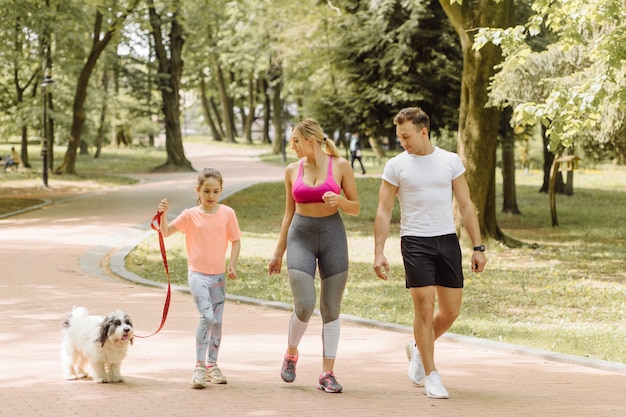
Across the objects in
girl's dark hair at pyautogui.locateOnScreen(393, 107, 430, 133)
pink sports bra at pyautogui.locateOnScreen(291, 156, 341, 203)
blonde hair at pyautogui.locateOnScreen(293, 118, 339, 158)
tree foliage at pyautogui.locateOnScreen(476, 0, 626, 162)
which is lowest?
pink sports bra at pyautogui.locateOnScreen(291, 156, 341, 203)

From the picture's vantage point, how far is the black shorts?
23.3 ft

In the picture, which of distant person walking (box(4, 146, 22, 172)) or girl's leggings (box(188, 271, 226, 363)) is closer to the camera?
girl's leggings (box(188, 271, 226, 363))

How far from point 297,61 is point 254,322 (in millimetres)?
39095

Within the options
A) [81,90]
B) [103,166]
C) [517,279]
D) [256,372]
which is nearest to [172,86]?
[103,166]

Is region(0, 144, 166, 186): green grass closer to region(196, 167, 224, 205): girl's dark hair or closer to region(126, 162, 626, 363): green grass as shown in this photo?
region(126, 162, 626, 363): green grass

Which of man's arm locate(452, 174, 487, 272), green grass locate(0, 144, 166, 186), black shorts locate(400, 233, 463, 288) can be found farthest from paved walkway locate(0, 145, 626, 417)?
green grass locate(0, 144, 166, 186)

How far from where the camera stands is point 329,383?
732cm

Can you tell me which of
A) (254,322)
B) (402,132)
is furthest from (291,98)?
(402,132)

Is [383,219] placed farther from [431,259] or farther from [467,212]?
[467,212]

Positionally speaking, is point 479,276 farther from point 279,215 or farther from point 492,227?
point 279,215

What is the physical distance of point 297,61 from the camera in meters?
49.4

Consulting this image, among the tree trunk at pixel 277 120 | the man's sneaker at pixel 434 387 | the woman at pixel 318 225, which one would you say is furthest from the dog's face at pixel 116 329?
the tree trunk at pixel 277 120

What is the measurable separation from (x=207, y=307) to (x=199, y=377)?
1.66 feet

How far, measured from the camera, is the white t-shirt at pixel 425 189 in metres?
7.11
